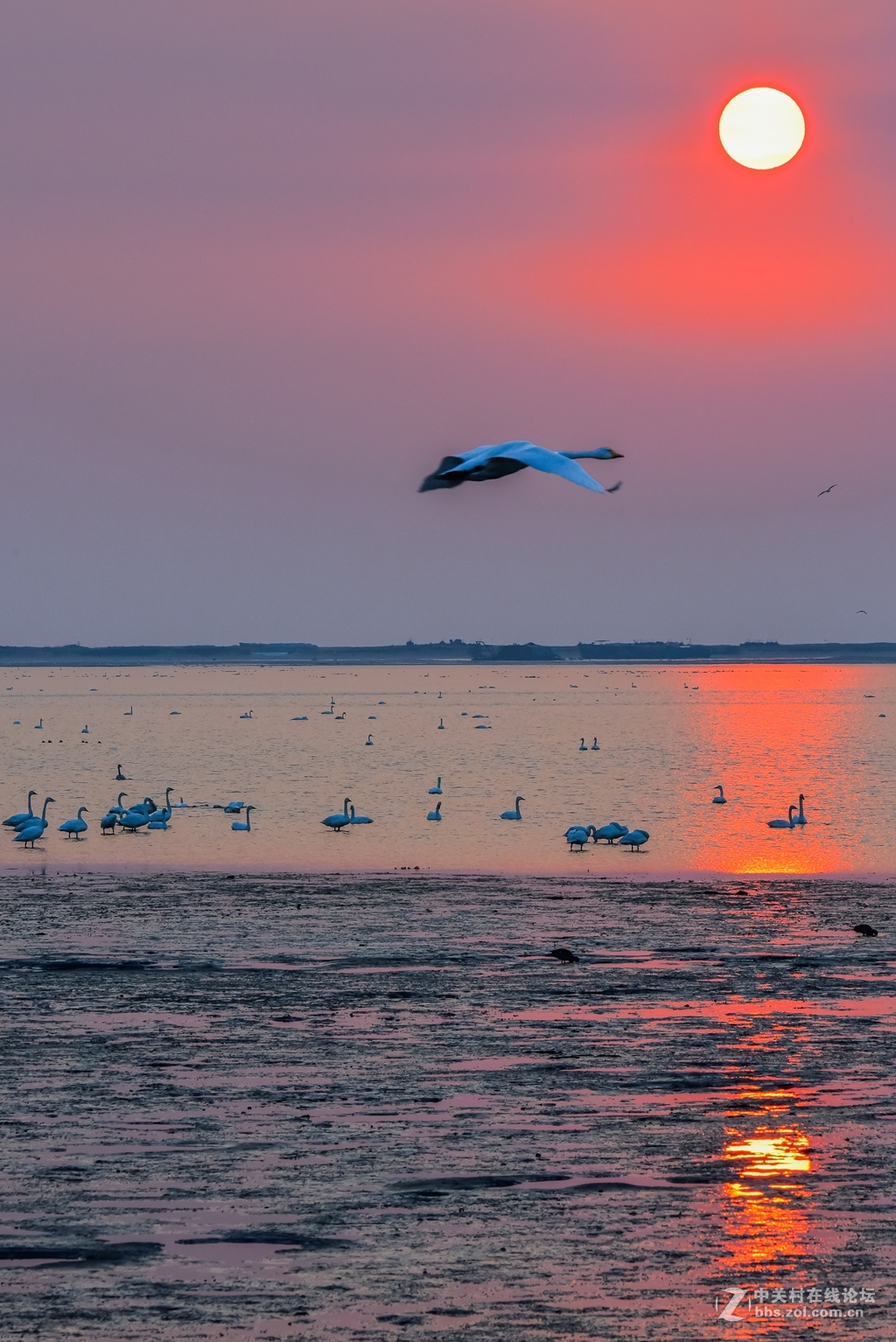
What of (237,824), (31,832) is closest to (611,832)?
(237,824)

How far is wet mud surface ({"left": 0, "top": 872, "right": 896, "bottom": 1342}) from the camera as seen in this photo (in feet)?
34.9

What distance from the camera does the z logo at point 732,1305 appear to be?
33.5 ft

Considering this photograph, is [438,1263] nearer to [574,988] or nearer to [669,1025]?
[669,1025]

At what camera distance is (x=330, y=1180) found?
12883 millimetres

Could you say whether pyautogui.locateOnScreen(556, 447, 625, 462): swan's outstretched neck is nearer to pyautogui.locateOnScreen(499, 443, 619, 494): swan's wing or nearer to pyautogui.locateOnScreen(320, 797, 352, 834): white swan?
pyautogui.locateOnScreen(499, 443, 619, 494): swan's wing

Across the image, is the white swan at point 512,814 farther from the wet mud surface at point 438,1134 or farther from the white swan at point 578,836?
the wet mud surface at point 438,1134

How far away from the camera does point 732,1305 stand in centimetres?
1040

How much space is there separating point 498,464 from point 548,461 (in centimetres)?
60

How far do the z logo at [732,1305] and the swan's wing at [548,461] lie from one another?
490cm

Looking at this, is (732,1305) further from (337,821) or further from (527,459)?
(337,821)

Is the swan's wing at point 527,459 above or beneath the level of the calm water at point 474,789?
above

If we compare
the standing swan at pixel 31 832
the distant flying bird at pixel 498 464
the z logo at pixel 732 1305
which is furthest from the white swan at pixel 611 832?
the z logo at pixel 732 1305

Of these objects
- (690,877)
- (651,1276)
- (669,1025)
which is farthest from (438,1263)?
(690,877)

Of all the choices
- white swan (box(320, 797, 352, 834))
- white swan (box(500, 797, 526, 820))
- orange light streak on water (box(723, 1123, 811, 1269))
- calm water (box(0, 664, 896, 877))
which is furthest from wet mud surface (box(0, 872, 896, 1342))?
white swan (box(500, 797, 526, 820))
